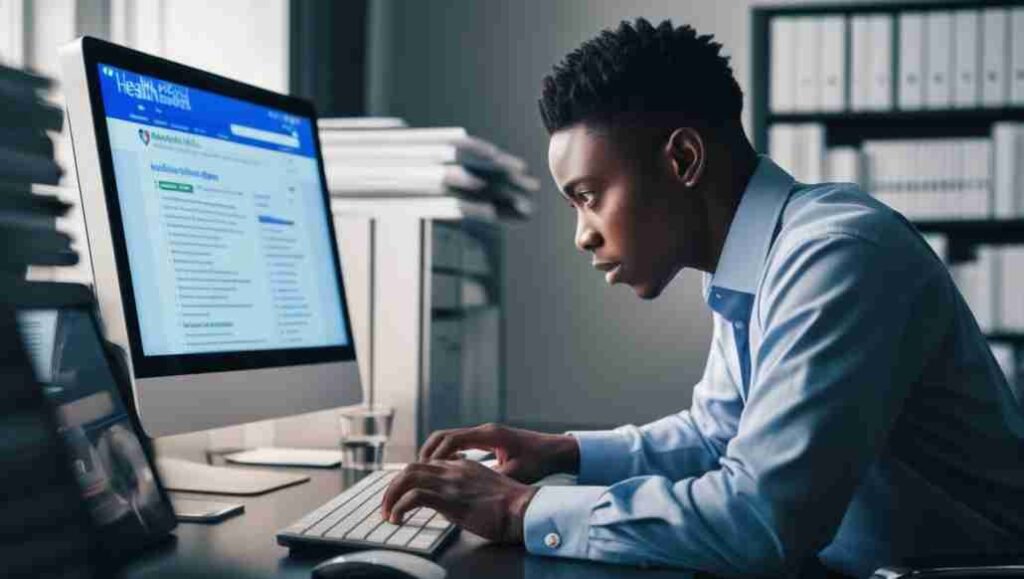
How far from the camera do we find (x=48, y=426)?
0.79ft

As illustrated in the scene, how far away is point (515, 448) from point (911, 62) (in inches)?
75.9

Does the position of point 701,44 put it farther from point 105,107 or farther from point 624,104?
point 105,107

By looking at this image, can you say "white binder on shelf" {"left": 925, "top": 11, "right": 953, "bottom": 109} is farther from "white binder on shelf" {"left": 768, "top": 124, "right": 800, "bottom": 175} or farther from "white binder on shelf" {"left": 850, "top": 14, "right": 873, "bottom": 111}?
"white binder on shelf" {"left": 768, "top": 124, "right": 800, "bottom": 175}

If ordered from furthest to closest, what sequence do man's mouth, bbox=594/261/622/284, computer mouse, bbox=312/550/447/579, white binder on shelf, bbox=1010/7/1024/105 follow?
white binder on shelf, bbox=1010/7/1024/105 → man's mouth, bbox=594/261/622/284 → computer mouse, bbox=312/550/447/579

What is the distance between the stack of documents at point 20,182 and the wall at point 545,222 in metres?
2.62

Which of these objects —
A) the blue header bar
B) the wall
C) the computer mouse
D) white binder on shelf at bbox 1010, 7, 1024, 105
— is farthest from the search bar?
white binder on shelf at bbox 1010, 7, 1024, 105

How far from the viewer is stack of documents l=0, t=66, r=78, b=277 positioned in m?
0.23

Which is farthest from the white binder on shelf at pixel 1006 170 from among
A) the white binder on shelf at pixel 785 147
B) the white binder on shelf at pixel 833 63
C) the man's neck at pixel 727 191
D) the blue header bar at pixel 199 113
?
the blue header bar at pixel 199 113

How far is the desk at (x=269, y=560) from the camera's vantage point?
0.80 m

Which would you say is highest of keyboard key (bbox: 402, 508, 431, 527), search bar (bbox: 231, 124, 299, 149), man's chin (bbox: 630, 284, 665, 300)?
search bar (bbox: 231, 124, 299, 149)

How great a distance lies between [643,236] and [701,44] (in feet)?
0.76

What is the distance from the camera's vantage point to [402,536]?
0.87 metres

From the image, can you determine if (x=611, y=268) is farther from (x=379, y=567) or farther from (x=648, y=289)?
(x=379, y=567)

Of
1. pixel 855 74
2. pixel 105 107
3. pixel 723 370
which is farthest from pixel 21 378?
pixel 855 74
